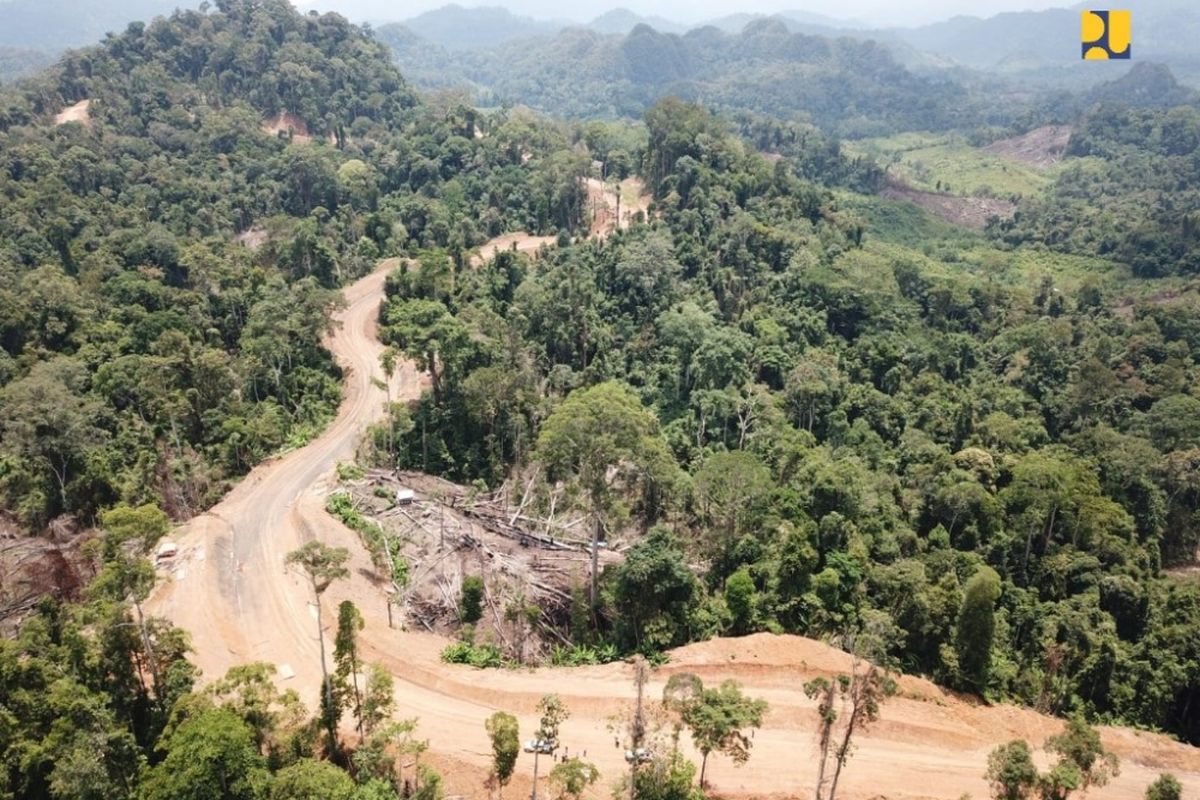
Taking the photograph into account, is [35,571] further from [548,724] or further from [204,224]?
[204,224]

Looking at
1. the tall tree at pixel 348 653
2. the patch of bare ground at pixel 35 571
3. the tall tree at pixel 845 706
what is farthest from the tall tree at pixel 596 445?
the patch of bare ground at pixel 35 571

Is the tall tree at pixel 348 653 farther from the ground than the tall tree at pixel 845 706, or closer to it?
farther from the ground

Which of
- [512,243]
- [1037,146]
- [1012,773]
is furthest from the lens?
[1037,146]

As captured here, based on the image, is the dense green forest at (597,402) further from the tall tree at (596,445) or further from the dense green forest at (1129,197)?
the dense green forest at (1129,197)

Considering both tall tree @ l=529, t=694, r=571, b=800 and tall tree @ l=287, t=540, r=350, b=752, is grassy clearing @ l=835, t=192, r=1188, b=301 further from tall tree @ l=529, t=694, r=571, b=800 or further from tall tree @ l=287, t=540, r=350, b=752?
tall tree @ l=287, t=540, r=350, b=752

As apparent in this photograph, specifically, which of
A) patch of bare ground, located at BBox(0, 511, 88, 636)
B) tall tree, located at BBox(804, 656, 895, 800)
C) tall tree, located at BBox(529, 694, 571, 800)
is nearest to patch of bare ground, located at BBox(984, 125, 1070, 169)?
tall tree, located at BBox(804, 656, 895, 800)

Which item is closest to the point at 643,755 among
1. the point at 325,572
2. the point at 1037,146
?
the point at 325,572

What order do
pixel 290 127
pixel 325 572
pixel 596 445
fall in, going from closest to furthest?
pixel 325 572 → pixel 596 445 → pixel 290 127
